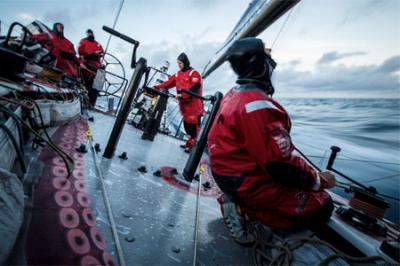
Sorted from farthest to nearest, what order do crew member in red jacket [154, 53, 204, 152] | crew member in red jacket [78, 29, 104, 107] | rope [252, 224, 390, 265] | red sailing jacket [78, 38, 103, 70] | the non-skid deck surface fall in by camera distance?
red sailing jacket [78, 38, 103, 70]
crew member in red jacket [78, 29, 104, 107]
crew member in red jacket [154, 53, 204, 152]
the non-skid deck surface
rope [252, 224, 390, 265]

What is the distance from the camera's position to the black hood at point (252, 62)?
1316 mm

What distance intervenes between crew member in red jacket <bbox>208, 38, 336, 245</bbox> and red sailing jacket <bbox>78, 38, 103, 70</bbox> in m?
5.29

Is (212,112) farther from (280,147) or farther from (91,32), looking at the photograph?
(91,32)

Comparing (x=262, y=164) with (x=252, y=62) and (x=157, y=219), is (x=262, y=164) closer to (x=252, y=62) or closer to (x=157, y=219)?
(x=252, y=62)

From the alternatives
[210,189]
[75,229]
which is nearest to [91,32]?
[210,189]

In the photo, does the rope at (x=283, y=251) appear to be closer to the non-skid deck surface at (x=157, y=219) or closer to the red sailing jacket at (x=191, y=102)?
the non-skid deck surface at (x=157, y=219)

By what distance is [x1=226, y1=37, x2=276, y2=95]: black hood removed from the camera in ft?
4.32

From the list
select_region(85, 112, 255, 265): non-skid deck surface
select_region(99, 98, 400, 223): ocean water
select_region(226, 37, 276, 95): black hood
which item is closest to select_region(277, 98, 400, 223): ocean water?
select_region(99, 98, 400, 223): ocean water

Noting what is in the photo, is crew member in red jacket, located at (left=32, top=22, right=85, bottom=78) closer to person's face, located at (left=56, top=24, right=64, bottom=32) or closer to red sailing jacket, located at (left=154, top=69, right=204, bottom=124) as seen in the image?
person's face, located at (left=56, top=24, right=64, bottom=32)

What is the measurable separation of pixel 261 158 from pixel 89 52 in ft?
19.5

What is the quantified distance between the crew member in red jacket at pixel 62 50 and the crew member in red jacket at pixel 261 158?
4481 millimetres

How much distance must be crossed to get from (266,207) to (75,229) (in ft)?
3.38

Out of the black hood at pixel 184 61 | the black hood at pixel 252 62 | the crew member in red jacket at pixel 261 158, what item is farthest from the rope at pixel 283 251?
the black hood at pixel 184 61

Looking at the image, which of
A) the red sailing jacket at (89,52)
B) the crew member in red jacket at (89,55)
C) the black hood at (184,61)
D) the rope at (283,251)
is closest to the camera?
the rope at (283,251)
